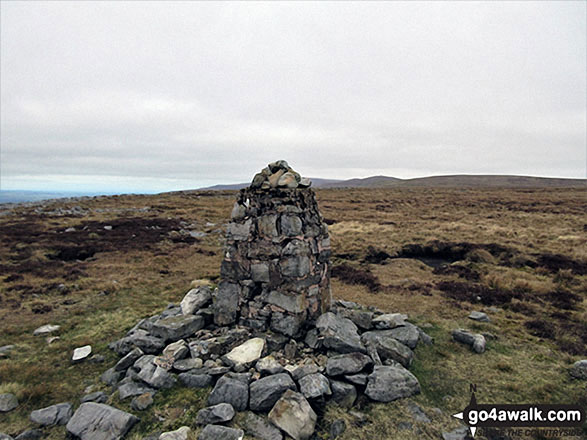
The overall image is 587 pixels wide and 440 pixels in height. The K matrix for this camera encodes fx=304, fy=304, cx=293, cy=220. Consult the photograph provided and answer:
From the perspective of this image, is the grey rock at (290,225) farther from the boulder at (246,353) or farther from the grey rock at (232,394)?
the grey rock at (232,394)

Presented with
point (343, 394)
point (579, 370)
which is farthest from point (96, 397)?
point (579, 370)

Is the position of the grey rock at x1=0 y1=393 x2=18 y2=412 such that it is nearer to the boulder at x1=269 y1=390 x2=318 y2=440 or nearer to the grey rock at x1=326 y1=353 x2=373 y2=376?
the boulder at x1=269 y1=390 x2=318 y2=440

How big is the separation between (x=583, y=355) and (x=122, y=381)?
1090cm

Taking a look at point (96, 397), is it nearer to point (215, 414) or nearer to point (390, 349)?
point (215, 414)

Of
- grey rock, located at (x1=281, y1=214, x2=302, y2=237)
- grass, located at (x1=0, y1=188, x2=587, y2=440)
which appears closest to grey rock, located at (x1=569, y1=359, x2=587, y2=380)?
grass, located at (x1=0, y1=188, x2=587, y2=440)

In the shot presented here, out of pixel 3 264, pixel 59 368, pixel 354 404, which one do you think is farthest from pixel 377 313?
pixel 3 264

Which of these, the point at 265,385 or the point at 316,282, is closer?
the point at 265,385

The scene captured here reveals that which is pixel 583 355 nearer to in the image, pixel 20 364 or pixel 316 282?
pixel 316 282

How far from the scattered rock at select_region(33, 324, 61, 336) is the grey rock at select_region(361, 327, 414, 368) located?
9384mm

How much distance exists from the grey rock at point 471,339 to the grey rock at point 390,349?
1927 millimetres

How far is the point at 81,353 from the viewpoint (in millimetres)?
7703

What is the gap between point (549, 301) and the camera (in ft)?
38.4

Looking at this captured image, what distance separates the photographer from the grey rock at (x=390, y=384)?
5.64 metres

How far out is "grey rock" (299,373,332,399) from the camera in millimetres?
5430
